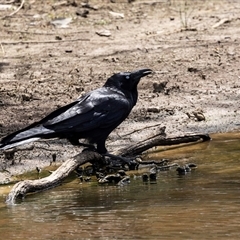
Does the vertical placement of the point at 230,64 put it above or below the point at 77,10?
below

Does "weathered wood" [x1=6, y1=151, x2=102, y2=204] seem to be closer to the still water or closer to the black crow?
the still water

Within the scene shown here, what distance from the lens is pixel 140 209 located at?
19.1ft

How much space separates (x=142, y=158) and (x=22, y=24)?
6135mm

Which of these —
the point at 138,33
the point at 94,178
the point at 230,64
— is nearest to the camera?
the point at 94,178

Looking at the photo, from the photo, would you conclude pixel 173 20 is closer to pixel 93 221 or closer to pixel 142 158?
pixel 142 158

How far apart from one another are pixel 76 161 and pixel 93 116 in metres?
0.40

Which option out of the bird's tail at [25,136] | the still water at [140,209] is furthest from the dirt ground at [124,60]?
the still water at [140,209]

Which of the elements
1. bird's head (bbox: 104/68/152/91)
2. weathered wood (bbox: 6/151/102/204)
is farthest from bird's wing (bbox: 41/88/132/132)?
weathered wood (bbox: 6/151/102/204)

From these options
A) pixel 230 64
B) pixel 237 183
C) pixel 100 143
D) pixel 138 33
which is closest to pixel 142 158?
pixel 100 143

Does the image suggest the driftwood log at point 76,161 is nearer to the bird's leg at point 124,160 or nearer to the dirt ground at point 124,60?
the bird's leg at point 124,160

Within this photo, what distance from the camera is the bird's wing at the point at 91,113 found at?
6.75m

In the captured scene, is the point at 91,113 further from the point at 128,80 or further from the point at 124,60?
the point at 124,60

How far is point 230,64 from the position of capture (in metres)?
10.7

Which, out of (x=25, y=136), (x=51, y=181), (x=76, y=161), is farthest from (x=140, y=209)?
(x=25, y=136)
